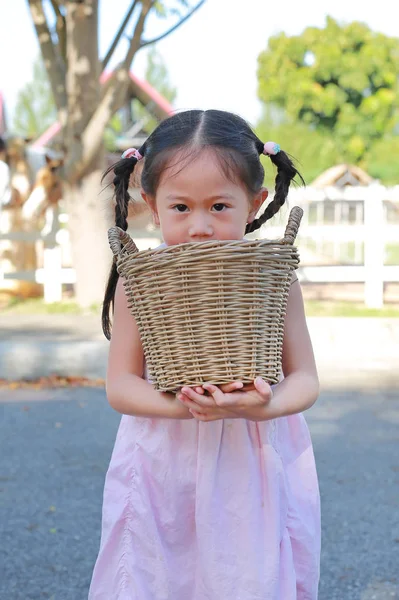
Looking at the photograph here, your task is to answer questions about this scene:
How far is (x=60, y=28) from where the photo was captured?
9.95 metres

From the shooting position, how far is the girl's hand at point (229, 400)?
175cm

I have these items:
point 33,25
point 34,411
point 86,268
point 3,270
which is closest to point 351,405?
point 34,411

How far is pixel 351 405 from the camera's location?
19.5ft

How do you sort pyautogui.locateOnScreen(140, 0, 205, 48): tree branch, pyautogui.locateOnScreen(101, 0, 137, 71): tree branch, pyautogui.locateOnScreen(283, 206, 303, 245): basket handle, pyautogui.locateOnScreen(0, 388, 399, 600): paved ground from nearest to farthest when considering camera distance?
pyautogui.locateOnScreen(283, 206, 303, 245): basket handle, pyautogui.locateOnScreen(0, 388, 399, 600): paved ground, pyautogui.locateOnScreen(140, 0, 205, 48): tree branch, pyautogui.locateOnScreen(101, 0, 137, 71): tree branch

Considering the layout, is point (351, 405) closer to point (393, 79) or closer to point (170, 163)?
point (170, 163)

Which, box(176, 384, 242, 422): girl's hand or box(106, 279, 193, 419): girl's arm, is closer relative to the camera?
box(176, 384, 242, 422): girl's hand

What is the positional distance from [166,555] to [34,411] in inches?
154

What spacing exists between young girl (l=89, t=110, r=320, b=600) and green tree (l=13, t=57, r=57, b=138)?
49.9m

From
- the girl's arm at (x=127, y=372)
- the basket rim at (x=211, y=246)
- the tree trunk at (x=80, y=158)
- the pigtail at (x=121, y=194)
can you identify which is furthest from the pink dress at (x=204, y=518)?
the tree trunk at (x=80, y=158)

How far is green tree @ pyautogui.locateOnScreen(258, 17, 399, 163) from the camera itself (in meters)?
50.4

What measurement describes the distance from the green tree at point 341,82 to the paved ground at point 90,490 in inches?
1769

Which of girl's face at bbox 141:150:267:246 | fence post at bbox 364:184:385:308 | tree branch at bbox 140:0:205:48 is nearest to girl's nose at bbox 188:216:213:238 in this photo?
girl's face at bbox 141:150:267:246

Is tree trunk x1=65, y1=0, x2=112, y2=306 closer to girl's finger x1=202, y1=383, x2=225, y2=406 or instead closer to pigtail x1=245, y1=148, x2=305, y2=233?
pigtail x1=245, y1=148, x2=305, y2=233

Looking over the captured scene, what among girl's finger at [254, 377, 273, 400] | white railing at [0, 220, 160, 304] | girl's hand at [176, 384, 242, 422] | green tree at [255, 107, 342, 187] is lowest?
girl's hand at [176, 384, 242, 422]
